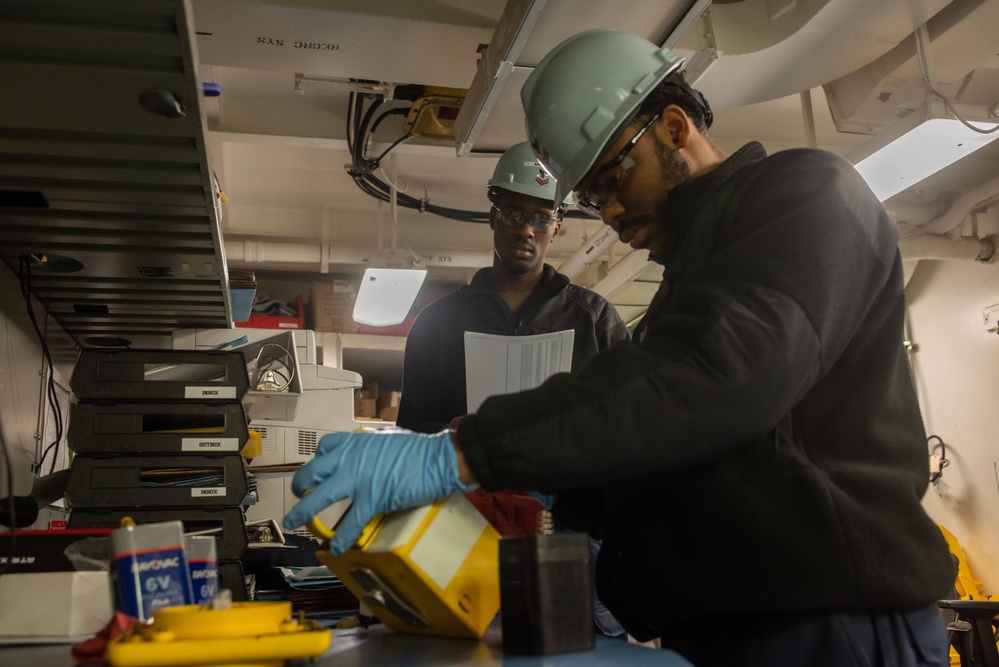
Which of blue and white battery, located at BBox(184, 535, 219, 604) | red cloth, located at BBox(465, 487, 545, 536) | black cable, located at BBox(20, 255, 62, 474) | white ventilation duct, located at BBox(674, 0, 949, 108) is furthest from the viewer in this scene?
white ventilation duct, located at BBox(674, 0, 949, 108)

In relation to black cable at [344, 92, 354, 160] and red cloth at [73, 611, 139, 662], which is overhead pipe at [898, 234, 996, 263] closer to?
black cable at [344, 92, 354, 160]

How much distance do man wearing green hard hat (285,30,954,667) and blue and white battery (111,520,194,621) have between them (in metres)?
0.18

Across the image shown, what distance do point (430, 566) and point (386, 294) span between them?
131 inches

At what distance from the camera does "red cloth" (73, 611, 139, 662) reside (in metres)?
0.80

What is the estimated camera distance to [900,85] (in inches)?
117

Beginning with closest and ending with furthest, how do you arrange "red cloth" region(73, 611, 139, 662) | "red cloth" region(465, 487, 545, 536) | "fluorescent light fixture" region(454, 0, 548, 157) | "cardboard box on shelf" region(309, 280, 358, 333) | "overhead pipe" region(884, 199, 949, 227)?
"red cloth" region(73, 611, 139, 662) → "red cloth" region(465, 487, 545, 536) → "fluorescent light fixture" region(454, 0, 548, 157) → "overhead pipe" region(884, 199, 949, 227) → "cardboard box on shelf" region(309, 280, 358, 333)

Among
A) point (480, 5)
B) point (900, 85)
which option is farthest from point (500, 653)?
point (900, 85)

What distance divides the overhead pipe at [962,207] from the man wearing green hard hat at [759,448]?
416cm

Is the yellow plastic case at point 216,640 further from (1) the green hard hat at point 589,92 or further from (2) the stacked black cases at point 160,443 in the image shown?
(2) the stacked black cases at point 160,443

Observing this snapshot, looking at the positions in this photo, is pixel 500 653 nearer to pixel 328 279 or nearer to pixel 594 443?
pixel 594 443

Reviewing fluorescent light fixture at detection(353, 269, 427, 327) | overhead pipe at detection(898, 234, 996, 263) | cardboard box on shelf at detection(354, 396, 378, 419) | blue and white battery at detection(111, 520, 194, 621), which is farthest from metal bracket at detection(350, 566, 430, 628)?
overhead pipe at detection(898, 234, 996, 263)

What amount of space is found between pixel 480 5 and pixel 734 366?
2.04m

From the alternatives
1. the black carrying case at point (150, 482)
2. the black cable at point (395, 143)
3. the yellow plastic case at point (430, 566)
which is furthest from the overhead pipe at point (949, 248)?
the yellow plastic case at point (430, 566)

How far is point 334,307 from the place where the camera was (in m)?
5.29
